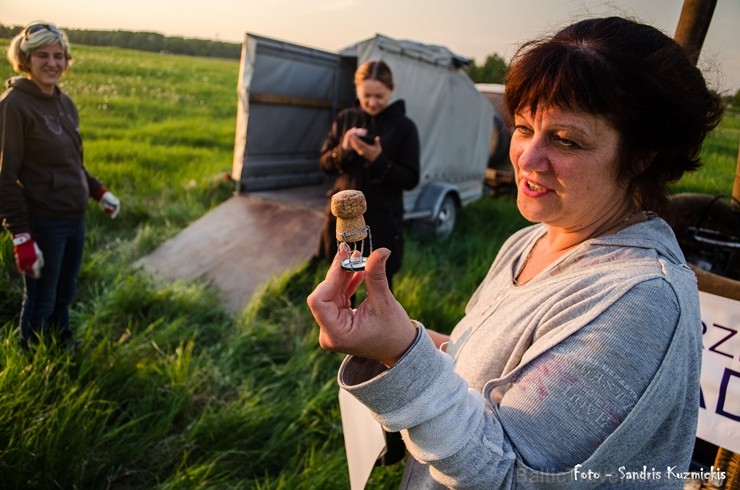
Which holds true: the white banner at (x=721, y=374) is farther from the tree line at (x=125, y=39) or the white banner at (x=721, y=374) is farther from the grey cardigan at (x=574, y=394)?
the tree line at (x=125, y=39)

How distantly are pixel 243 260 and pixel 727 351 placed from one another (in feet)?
13.6

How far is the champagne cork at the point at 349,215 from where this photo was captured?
3.93ft

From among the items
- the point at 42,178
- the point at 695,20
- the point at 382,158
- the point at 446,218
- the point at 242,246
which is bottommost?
the point at 242,246

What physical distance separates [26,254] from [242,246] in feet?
8.70

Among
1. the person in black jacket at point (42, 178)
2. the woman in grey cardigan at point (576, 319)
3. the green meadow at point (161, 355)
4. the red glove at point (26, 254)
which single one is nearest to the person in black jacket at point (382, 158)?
the green meadow at point (161, 355)

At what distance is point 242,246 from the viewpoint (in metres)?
5.56

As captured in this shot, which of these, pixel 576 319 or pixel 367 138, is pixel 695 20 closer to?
pixel 367 138

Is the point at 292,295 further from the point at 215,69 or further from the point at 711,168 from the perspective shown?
the point at 215,69

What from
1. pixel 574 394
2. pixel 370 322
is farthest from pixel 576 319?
pixel 370 322

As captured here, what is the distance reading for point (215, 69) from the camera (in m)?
7.75

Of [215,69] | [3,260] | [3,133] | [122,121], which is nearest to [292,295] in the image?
[3,260]

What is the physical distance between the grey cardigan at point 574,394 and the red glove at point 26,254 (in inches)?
106

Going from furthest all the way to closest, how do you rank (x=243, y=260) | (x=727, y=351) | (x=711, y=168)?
→ (x=243, y=260), (x=711, y=168), (x=727, y=351)

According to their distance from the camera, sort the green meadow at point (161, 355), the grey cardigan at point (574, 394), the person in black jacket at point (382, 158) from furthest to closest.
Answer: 1. the person in black jacket at point (382, 158)
2. the green meadow at point (161, 355)
3. the grey cardigan at point (574, 394)
